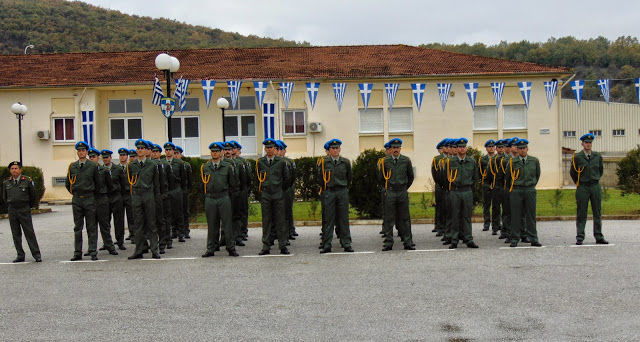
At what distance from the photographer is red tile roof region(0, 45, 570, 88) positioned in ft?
108

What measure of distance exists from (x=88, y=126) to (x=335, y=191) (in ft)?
75.2

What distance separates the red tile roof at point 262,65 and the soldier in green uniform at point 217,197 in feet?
67.0

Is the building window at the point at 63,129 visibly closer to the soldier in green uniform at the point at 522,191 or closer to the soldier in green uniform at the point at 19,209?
the soldier in green uniform at the point at 19,209

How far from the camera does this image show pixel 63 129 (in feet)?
111

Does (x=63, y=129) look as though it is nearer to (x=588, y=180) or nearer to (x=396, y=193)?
(x=396, y=193)

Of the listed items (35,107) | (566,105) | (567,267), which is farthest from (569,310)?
(566,105)

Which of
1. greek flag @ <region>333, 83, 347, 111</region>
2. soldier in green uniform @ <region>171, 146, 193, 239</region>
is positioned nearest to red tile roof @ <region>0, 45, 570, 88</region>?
greek flag @ <region>333, 83, 347, 111</region>

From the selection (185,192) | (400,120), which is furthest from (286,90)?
(185,192)

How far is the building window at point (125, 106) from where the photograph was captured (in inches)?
1364

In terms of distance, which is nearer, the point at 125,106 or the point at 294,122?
the point at 294,122

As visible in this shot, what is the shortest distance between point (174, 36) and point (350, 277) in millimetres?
67374

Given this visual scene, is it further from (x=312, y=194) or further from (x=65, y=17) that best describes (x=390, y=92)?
(x=65, y=17)

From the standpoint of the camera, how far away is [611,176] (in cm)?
3622

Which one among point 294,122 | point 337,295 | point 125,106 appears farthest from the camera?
point 125,106
